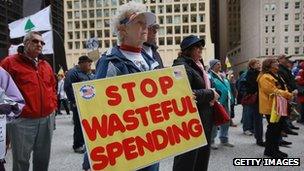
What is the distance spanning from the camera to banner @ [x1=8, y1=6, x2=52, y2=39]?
11820 mm

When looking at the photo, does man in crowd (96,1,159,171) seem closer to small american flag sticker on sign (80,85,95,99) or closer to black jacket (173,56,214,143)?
small american flag sticker on sign (80,85,95,99)

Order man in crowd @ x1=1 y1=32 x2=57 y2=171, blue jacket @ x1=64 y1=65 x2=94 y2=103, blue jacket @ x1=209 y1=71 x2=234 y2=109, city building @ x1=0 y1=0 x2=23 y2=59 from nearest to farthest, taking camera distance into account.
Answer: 1. man in crowd @ x1=1 y1=32 x2=57 y2=171
2. blue jacket @ x1=64 y1=65 x2=94 y2=103
3. blue jacket @ x1=209 y1=71 x2=234 y2=109
4. city building @ x1=0 y1=0 x2=23 y2=59

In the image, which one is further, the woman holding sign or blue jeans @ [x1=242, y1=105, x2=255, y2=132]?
blue jeans @ [x1=242, y1=105, x2=255, y2=132]

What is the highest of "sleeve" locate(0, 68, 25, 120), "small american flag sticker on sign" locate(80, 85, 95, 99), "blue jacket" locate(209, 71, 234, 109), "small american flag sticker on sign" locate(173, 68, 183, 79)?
"small american flag sticker on sign" locate(173, 68, 183, 79)

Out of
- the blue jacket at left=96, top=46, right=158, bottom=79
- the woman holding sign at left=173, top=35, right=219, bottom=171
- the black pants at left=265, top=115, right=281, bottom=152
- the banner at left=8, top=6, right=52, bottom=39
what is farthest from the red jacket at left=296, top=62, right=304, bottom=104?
the blue jacket at left=96, top=46, right=158, bottom=79

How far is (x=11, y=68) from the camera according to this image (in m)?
4.75

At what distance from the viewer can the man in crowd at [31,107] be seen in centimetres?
473

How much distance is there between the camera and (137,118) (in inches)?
116

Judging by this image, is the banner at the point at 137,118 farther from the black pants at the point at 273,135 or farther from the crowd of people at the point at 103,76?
the black pants at the point at 273,135

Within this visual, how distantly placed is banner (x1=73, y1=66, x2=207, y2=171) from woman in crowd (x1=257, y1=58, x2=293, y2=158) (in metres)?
4.41

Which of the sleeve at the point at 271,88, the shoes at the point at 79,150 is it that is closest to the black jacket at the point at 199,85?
→ the sleeve at the point at 271,88

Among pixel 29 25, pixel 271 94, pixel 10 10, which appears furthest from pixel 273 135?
pixel 10 10

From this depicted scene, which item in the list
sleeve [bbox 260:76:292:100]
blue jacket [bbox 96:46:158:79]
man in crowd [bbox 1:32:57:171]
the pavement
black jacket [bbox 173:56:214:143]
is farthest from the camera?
sleeve [bbox 260:76:292:100]

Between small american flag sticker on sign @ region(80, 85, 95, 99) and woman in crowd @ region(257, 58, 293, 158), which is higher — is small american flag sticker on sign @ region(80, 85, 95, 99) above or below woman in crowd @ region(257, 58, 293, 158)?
above
